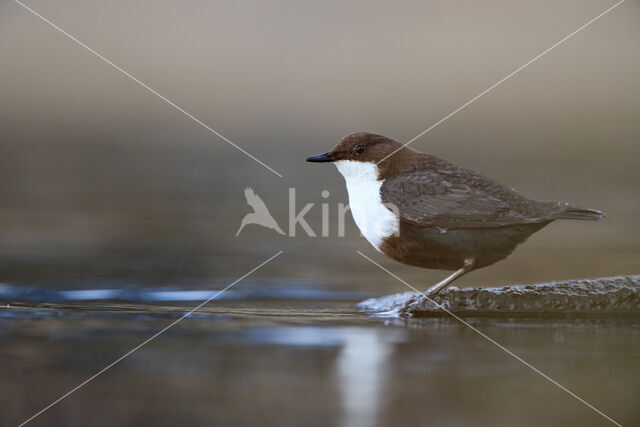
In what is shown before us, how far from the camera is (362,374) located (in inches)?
88.0

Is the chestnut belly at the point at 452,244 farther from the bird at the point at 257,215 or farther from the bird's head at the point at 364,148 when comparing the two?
the bird at the point at 257,215

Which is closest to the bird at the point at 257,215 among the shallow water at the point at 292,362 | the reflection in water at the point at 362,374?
the shallow water at the point at 292,362

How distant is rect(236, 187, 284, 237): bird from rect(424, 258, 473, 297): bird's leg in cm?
86

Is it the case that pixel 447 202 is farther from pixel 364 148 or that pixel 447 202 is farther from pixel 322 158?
pixel 322 158

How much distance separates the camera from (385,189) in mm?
2996

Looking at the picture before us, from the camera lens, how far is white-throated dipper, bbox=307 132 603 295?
2.81 meters

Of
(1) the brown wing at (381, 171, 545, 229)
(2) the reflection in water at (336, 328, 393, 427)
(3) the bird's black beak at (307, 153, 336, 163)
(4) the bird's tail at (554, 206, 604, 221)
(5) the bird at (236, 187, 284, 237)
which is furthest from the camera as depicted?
(5) the bird at (236, 187, 284, 237)

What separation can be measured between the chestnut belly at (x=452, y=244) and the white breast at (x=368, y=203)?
4 centimetres

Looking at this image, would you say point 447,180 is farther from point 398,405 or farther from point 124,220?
point 124,220

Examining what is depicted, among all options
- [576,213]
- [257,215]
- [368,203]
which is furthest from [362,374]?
[257,215]

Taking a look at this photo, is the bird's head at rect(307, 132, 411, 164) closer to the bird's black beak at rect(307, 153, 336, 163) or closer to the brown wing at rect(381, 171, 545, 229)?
the bird's black beak at rect(307, 153, 336, 163)

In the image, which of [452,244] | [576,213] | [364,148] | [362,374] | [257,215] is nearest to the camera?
[362,374]

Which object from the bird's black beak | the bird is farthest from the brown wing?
the bird

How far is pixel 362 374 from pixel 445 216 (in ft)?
2.87
